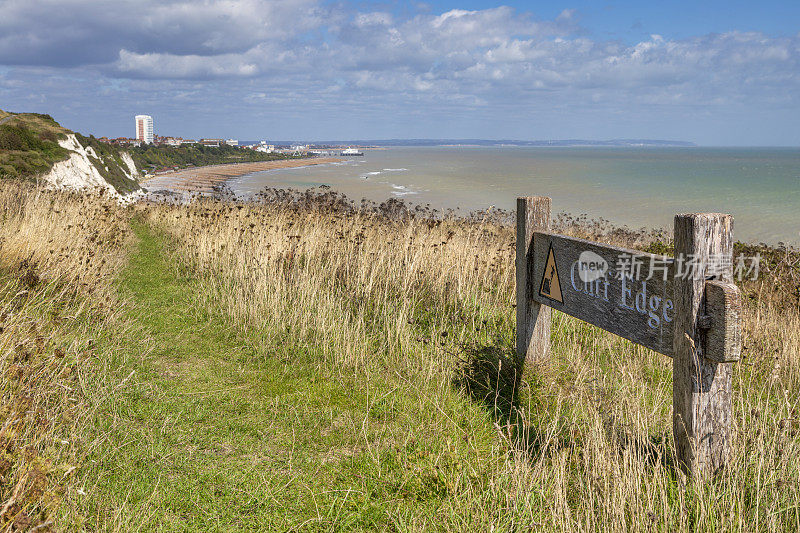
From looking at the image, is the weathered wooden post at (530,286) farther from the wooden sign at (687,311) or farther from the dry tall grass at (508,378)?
the wooden sign at (687,311)

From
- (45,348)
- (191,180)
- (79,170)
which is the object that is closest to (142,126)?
(191,180)

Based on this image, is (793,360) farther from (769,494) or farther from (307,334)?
(307,334)

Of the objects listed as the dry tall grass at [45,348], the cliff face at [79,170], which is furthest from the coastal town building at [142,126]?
the dry tall grass at [45,348]

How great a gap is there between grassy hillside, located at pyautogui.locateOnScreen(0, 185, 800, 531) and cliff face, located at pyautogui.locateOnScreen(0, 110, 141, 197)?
13982mm

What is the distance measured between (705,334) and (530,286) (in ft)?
6.50

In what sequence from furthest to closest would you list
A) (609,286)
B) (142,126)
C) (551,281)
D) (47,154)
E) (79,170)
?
(142,126), (79,170), (47,154), (551,281), (609,286)

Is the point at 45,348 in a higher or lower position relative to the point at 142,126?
lower

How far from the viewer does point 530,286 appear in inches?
190

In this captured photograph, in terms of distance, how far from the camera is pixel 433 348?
528 centimetres

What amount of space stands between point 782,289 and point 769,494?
6116mm

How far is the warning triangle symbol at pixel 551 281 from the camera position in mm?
4383

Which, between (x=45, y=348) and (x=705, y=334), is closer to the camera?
(x=705, y=334)

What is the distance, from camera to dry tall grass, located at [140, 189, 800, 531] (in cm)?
293

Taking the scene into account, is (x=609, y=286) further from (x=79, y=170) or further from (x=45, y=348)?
(x=79, y=170)
